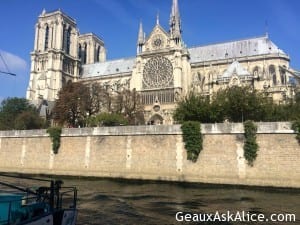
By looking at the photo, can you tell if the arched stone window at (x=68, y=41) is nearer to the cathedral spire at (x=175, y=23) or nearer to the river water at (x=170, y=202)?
the cathedral spire at (x=175, y=23)

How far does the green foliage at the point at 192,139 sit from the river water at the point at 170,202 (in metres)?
2.36

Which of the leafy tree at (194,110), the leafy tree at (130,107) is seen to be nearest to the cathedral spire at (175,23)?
the leafy tree at (130,107)

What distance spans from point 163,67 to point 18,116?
24883 millimetres

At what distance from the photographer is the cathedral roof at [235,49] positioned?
215ft

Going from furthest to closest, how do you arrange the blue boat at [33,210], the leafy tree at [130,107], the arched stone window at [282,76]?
the arched stone window at [282,76]
the leafy tree at [130,107]
the blue boat at [33,210]

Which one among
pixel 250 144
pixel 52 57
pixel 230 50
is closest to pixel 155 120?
pixel 230 50

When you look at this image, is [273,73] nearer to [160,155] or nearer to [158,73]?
[158,73]

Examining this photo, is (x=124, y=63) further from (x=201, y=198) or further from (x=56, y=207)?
(x=56, y=207)

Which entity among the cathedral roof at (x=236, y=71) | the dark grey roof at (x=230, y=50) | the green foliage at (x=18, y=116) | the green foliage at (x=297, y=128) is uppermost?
the dark grey roof at (x=230, y=50)

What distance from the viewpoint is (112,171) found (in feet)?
93.4

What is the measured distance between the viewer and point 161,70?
199ft

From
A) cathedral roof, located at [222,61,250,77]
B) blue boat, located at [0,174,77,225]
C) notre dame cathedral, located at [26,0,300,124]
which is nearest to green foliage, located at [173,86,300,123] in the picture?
notre dame cathedral, located at [26,0,300,124]

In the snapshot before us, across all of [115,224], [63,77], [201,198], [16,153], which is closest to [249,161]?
[201,198]

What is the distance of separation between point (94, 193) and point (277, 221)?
35.0ft
